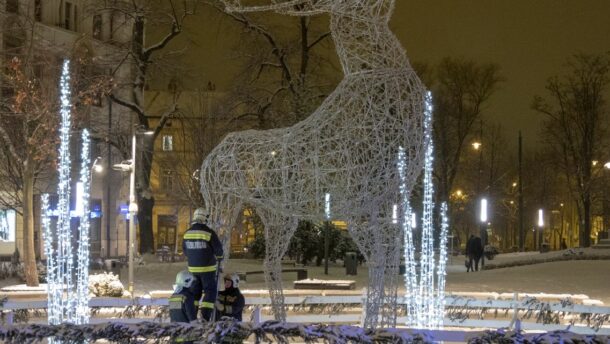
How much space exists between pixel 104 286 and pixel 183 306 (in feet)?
29.3

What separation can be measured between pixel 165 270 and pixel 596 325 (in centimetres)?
1727

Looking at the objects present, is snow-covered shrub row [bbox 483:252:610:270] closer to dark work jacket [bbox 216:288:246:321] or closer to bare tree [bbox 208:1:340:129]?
bare tree [bbox 208:1:340:129]

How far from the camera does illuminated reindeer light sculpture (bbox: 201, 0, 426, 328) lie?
9.32 m

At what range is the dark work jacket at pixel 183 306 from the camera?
8359 mm

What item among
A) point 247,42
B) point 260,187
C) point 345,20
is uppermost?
point 247,42

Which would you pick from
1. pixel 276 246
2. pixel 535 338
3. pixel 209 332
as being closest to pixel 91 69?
pixel 276 246

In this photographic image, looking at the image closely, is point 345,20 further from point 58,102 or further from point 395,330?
point 58,102

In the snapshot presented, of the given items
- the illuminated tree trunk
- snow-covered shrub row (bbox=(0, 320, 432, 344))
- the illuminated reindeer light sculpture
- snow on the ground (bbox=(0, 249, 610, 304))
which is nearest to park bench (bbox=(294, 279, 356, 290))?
snow on the ground (bbox=(0, 249, 610, 304))

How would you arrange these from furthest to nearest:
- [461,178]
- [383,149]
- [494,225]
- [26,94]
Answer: [494,225] → [461,178] → [26,94] → [383,149]

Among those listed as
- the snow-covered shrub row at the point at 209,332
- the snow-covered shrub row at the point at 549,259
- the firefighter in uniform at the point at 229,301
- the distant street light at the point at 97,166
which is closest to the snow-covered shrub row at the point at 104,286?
the firefighter in uniform at the point at 229,301

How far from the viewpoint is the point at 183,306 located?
838cm

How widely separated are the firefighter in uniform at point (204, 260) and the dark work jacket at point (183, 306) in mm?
84

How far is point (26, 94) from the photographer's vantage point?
20094 mm

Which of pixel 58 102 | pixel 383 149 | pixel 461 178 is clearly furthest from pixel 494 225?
pixel 383 149
